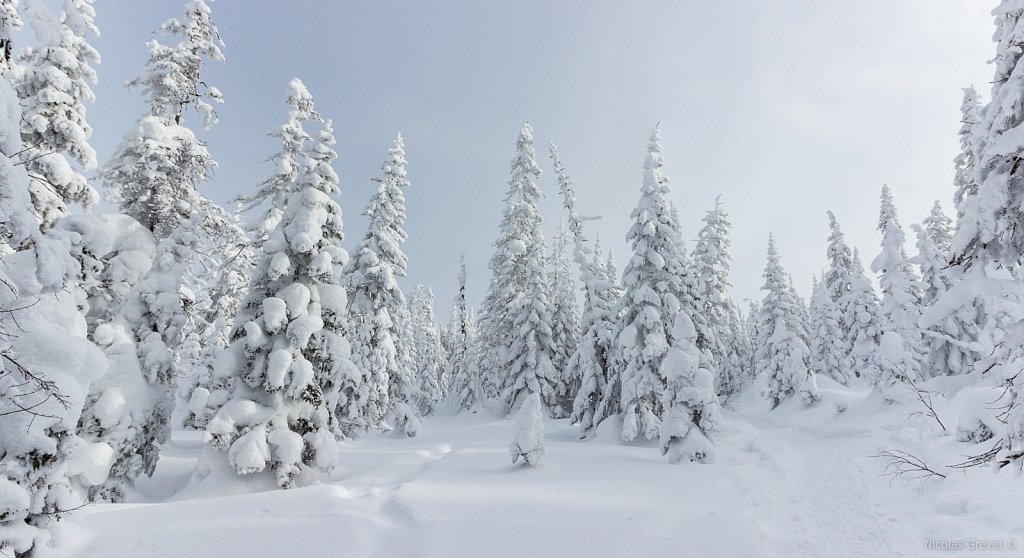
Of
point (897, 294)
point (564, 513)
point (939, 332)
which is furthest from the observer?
point (897, 294)

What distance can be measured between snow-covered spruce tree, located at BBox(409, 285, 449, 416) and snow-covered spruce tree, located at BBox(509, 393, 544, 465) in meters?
27.6

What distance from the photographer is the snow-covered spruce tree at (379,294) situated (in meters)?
23.2

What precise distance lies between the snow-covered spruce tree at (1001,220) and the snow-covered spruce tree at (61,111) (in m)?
17.1

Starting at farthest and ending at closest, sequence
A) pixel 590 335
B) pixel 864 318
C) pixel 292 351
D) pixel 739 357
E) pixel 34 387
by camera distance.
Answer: pixel 739 357, pixel 864 318, pixel 590 335, pixel 292 351, pixel 34 387

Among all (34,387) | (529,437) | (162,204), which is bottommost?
(529,437)

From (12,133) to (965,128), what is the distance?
114 ft

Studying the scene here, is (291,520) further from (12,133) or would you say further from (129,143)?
(129,143)

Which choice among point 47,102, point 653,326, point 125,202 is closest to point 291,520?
point 125,202

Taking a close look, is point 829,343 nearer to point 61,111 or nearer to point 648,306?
point 648,306

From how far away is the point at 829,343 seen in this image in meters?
42.3

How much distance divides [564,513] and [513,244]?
2357cm

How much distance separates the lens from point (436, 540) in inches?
285

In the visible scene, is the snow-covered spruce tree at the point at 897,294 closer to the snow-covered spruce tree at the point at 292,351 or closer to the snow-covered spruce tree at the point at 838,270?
the snow-covered spruce tree at the point at 838,270

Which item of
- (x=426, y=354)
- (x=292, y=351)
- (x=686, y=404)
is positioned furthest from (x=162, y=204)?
(x=426, y=354)
